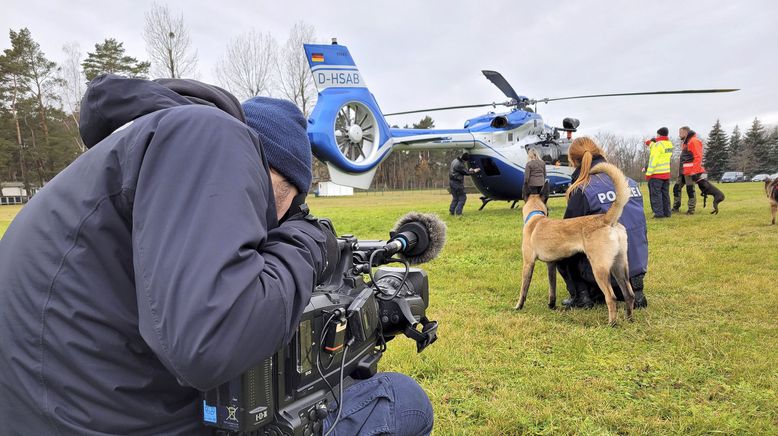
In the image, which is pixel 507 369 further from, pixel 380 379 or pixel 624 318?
pixel 380 379

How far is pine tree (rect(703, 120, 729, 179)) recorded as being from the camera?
211 ft

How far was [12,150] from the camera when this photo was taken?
45.2m

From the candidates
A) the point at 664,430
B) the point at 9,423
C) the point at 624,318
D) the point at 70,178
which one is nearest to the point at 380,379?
the point at 9,423

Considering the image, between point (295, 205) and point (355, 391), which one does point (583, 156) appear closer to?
point (355, 391)

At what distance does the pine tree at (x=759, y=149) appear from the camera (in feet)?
211

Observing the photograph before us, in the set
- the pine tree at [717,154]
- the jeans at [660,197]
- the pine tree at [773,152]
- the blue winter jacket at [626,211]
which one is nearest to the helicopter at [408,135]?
the jeans at [660,197]

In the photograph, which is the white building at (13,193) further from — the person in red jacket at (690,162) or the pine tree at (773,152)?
the pine tree at (773,152)

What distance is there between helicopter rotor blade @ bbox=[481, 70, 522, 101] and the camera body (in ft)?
41.9

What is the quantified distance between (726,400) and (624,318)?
1653 millimetres

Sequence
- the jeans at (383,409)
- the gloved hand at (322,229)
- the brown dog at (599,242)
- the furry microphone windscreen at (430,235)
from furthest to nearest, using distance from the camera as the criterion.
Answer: the brown dog at (599,242)
the furry microphone windscreen at (430,235)
the jeans at (383,409)
the gloved hand at (322,229)

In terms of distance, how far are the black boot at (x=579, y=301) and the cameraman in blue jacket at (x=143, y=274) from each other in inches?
193

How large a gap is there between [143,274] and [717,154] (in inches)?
3097

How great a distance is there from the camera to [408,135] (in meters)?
13.5

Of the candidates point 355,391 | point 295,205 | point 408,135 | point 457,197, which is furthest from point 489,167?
point 295,205
